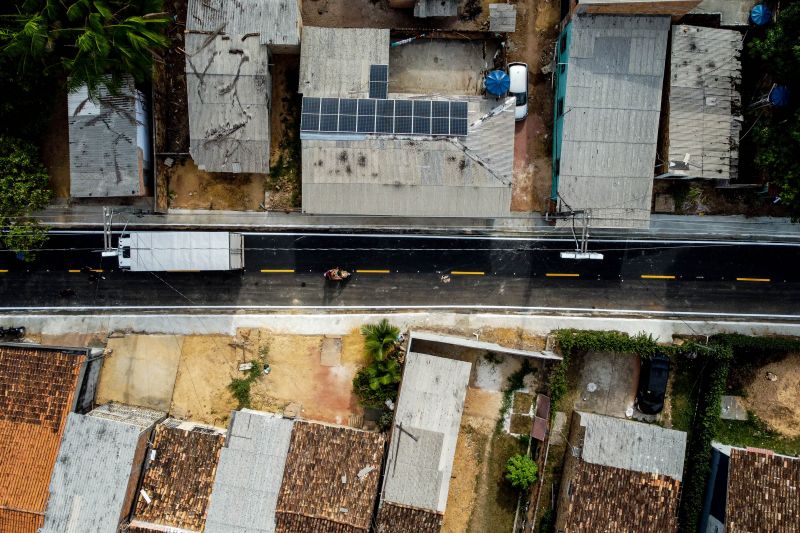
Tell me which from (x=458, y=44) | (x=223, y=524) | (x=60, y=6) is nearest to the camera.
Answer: (x=60, y=6)

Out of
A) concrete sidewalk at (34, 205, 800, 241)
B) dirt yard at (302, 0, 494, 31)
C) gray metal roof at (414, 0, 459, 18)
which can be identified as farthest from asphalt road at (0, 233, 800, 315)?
gray metal roof at (414, 0, 459, 18)

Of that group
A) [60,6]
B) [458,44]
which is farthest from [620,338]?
[60,6]

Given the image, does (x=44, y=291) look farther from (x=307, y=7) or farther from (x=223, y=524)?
(x=307, y=7)

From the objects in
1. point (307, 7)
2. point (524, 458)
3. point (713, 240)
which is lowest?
point (524, 458)

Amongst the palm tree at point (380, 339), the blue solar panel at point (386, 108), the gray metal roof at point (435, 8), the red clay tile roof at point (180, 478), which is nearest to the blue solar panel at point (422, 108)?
the blue solar panel at point (386, 108)

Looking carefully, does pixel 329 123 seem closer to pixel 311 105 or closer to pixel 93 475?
pixel 311 105

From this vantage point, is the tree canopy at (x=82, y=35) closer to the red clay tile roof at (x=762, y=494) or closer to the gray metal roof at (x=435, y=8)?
the gray metal roof at (x=435, y=8)
